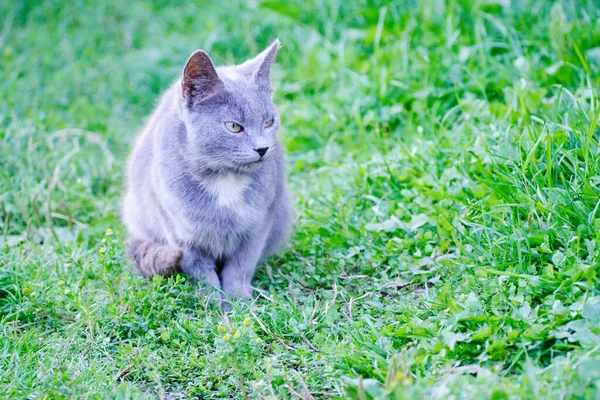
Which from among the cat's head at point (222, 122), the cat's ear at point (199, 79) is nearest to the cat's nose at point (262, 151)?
the cat's head at point (222, 122)

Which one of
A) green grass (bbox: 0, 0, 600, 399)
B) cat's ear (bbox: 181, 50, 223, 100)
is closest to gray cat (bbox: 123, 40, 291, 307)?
cat's ear (bbox: 181, 50, 223, 100)

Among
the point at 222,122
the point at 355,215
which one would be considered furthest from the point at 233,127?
the point at 355,215

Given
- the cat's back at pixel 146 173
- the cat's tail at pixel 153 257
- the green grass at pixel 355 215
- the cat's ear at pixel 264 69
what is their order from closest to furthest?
the green grass at pixel 355 215 → the cat's tail at pixel 153 257 → the cat's ear at pixel 264 69 → the cat's back at pixel 146 173

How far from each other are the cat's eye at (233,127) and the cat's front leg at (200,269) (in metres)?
0.61

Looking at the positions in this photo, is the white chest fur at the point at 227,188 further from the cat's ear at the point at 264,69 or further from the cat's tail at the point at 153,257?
the cat's ear at the point at 264,69

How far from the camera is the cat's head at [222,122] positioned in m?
3.05

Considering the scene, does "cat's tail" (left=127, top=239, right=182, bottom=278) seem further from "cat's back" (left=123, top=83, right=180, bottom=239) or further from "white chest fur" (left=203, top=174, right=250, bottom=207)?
"white chest fur" (left=203, top=174, right=250, bottom=207)

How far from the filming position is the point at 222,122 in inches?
120

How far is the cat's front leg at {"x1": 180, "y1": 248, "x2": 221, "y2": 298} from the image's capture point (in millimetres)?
3252

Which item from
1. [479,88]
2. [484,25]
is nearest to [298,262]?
[479,88]

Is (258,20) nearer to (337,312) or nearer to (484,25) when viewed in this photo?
(484,25)

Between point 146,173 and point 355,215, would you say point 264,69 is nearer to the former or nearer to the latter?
point 146,173

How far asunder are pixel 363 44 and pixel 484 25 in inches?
33.2

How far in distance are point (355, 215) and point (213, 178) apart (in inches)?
33.9
